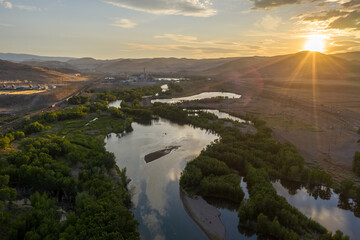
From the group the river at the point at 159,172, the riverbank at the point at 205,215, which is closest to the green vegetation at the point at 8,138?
the river at the point at 159,172

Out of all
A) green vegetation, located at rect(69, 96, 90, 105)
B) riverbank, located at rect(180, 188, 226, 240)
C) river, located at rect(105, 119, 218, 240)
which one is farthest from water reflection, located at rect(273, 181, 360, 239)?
green vegetation, located at rect(69, 96, 90, 105)

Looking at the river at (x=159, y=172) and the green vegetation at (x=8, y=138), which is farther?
the green vegetation at (x=8, y=138)

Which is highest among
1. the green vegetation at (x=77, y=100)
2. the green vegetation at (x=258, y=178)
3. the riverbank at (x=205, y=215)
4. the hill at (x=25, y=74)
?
the hill at (x=25, y=74)

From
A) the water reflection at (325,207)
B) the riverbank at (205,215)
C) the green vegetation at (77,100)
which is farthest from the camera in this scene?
the green vegetation at (77,100)

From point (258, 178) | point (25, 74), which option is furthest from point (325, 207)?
point (25, 74)

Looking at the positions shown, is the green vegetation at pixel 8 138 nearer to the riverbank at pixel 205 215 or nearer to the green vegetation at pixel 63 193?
the green vegetation at pixel 63 193

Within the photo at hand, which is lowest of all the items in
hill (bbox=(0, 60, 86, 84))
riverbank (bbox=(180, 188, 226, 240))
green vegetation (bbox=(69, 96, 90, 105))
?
riverbank (bbox=(180, 188, 226, 240))

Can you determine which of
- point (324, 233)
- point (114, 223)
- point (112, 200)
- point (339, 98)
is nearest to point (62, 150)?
point (112, 200)

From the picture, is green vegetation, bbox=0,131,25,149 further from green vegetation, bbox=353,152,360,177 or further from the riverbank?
green vegetation, bbox=353,152,360,177

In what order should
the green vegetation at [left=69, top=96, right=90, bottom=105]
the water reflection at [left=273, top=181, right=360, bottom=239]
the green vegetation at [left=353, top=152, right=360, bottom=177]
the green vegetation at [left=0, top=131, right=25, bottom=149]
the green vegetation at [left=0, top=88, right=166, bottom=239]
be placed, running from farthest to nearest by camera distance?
the green vegetation at [left=69, top=96, right=90, bottom=105], the green vegetation at [left=0, top=131, right=25, bottom=149], the green vegetation at [left=353, top=152, right=360, bottom=177], the water reflection at [left=273, top=181, right=360, bottom=239], the green vegetation at [left=0, top=88, right=166, bottom=239]
